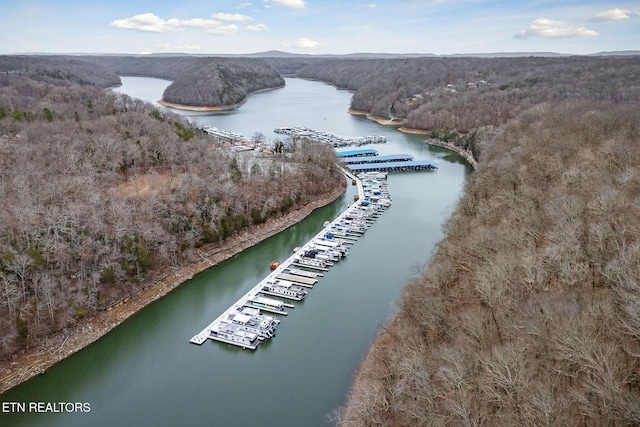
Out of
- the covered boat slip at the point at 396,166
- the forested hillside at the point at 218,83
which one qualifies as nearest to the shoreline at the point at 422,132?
the covered boat slip at the point at 396,166

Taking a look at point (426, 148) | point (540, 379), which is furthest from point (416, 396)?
point (426, 148)

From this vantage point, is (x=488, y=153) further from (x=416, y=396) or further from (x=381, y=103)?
(x=381, y=103)

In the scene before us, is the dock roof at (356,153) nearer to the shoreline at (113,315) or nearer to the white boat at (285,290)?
the shoreline at (113,315)

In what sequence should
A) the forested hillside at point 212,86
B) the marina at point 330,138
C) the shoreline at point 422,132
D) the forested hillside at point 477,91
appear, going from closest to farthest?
1. the shoreline at point 422,132
2. the marina at point 330,138
3. the forested hillside at point 477,91
4. the forested hillside at point 212,86

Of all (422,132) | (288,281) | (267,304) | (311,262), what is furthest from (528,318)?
(422,132)

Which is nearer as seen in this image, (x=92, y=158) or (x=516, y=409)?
(x=516, y=409)

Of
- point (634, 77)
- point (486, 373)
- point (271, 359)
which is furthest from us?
point (634, 77)

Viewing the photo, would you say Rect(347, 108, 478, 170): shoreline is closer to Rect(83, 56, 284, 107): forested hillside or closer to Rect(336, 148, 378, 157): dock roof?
Rect(336, 148, 378, 157): dock roof

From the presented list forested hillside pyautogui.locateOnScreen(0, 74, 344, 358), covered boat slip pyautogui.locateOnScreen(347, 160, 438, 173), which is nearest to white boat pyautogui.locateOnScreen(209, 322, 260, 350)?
forested hillside pyautogui.locateOnScreen(0, 74, 344, 358)
